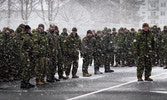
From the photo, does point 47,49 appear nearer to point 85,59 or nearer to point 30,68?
point 30,68

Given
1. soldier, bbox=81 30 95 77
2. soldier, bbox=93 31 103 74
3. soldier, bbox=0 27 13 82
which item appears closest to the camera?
soldier, bbox=0 27 13 82

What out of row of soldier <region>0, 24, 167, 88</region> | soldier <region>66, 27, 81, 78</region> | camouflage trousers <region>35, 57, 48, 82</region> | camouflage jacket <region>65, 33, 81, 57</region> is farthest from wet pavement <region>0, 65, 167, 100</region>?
camouflage jacket <region>65, 33, 81, 57</region>

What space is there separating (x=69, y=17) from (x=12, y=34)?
3696cm

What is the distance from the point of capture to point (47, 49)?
13164 millimetres

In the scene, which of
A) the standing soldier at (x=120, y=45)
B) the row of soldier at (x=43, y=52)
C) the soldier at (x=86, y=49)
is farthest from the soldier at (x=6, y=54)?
the standing soldier at (x=120, y=45)

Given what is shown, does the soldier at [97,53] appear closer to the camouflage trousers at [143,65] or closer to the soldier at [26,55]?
the camouflage trousers at [143,65]

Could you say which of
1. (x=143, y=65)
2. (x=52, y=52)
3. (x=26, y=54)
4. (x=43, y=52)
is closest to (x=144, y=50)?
(x=143, y=65)

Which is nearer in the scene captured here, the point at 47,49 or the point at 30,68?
the point at 30,68

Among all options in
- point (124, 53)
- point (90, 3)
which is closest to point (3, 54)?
point (124, 53)

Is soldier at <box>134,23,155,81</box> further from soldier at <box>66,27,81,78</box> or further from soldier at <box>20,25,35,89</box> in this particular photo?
soldier at <box>20,25,35,89</box>

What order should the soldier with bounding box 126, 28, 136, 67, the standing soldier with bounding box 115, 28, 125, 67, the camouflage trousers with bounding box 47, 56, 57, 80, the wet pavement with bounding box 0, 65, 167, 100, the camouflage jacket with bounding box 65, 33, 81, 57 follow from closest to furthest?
the wet pavement with bounding box 0, 65, 167, 100, the camouflage trousers with bounding box 47, 56, 57, 80, the camouflage jacket with bounding box 65, 33, 81, 57, the standing soldier with bounding box 115, 28, 125, 67, the soldier with bounding box 126, 28, 136, 67

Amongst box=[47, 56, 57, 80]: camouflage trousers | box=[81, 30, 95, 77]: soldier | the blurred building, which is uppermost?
the blurred building

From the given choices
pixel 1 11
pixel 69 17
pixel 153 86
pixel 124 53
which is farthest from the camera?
pixel 69 17

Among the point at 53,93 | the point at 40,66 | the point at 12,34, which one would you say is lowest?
the point at 53,93
